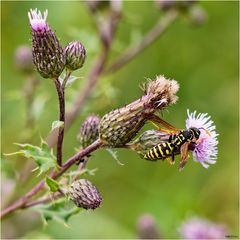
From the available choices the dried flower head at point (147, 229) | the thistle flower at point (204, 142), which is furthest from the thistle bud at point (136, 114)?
the dried flower head at point (147, 229)

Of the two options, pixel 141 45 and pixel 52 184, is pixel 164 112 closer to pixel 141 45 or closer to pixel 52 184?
pixel 141 45

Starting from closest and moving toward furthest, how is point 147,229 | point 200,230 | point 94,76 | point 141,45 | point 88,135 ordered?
point 88,135, point 147,229, point 200,230, point 94,76, point 141,45

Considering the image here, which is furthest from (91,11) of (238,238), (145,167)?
(238,238)

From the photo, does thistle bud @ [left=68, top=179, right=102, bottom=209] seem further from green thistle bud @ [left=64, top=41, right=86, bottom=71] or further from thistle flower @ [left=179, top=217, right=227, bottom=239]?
thistle flower @ [left=179, top=217, right=227, bottom=239]

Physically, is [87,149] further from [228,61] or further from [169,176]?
[228,61]

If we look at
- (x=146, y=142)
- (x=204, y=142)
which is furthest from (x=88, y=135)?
(x=204, y=142)

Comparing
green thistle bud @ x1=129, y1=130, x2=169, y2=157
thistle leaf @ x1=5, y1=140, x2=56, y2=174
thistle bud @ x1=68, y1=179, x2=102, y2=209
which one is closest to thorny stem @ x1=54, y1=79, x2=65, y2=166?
thistle leaf @ x1=5, y1=140, x2=56, y2=174
